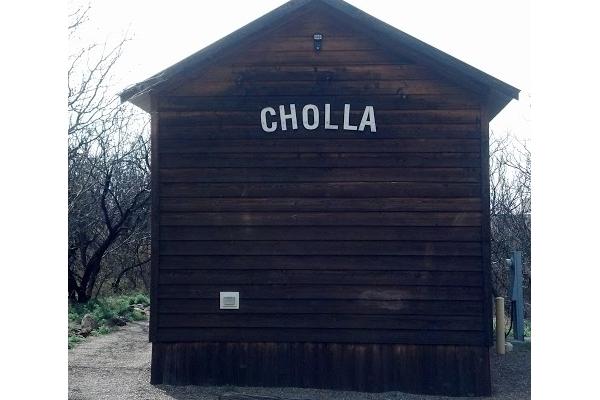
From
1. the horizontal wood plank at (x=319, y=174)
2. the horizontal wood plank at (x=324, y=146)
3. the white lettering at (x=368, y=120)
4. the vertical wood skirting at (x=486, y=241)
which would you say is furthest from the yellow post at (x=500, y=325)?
the white lettering at (x=368, y=120)

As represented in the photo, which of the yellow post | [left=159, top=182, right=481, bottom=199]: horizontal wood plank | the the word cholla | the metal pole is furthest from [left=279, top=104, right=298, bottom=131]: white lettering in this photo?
the metal pole

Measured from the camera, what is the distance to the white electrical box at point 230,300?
31.7 ft

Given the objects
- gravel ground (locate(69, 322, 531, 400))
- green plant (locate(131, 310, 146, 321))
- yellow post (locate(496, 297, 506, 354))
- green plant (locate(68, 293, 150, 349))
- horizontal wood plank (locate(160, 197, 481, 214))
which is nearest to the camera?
gravel ground (locate(69, 322, 531, 400))

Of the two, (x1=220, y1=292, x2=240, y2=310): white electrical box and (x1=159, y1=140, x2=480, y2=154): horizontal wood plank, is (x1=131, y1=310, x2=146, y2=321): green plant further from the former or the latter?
(x1=159, y1=140, x2=480, y2=154): horizontal wood plank

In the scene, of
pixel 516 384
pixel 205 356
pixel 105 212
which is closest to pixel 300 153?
pixel 205 356

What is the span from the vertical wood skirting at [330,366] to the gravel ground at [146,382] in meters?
0.15

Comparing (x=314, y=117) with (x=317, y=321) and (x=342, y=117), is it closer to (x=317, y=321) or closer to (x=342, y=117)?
(x=342, y=117)

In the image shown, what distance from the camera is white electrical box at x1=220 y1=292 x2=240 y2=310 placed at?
9656mm

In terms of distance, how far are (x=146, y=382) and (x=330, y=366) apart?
2591 millimetres

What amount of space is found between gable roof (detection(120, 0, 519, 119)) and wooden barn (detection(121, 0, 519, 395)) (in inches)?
0.8

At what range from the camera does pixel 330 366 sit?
31.6 feet

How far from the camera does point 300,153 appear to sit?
972 cm

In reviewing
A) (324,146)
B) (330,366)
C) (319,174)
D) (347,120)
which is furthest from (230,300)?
(347,120)

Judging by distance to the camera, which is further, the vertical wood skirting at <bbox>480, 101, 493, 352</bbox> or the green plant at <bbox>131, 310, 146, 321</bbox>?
the green plant at <bbox>131, 310, 146, 321</bbox>
